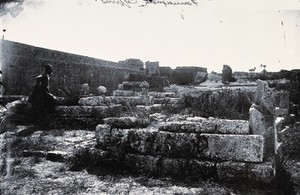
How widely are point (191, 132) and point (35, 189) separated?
2.24m

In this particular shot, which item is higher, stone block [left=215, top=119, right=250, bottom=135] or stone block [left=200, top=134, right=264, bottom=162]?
stone block [left=215, top=119, right=250, bottom=135]

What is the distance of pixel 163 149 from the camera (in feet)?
13.1

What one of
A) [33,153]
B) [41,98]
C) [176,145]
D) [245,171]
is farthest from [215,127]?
[41,98]

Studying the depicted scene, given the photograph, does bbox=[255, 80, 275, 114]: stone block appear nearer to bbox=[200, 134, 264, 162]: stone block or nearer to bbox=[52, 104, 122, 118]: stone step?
bbox=[200, 134, 264, 162]: stone block

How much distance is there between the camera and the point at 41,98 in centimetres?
726

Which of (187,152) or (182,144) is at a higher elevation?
(182,144)

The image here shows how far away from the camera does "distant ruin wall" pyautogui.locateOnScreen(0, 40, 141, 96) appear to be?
409 inches

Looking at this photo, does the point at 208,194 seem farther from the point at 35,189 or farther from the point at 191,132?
the point at 35,189

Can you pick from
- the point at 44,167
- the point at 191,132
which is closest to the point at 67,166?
the point at 44,167

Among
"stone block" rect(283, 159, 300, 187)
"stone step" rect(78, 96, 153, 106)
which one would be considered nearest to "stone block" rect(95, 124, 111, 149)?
"stone block" rect(283, 159, 300, 187)

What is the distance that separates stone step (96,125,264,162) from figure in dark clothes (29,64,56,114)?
3.54 meters

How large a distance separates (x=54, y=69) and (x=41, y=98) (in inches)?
243

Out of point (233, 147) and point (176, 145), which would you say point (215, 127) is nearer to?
point (233, 147)

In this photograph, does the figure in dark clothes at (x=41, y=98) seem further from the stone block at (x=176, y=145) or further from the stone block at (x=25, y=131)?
the stone block at (x=176, y=145)
